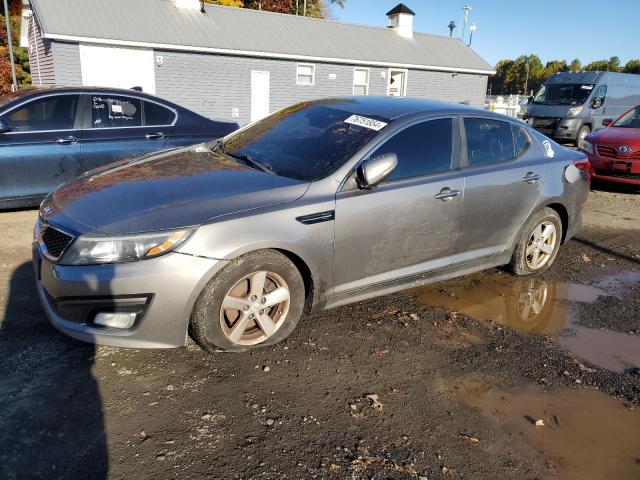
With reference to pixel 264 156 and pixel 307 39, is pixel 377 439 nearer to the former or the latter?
pixel 264 156

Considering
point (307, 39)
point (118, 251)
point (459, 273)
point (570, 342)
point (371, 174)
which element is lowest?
point (570, 342)

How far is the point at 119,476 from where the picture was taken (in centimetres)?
223

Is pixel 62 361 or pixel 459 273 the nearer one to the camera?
pixel 62 361

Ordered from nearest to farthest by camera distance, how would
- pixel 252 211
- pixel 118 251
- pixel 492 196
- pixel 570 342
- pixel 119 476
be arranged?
1. pixel 119 476
2. pixel 118 251
3. pixel 252 211
4. pixel 570 342
5. pixel 492 196

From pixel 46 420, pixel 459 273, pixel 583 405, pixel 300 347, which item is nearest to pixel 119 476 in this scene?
pixel 46 420

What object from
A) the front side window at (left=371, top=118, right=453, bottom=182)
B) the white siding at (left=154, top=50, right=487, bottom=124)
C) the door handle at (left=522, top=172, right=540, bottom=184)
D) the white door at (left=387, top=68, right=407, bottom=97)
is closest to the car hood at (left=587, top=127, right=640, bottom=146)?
the door handle at (left=522, top=172, right=540, bottom=184)

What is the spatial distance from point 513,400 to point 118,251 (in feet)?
7.83

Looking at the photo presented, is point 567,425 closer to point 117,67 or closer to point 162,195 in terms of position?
point 162,195

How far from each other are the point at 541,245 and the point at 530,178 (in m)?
0.76

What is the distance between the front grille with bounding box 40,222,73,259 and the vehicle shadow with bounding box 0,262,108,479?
0.66 meters

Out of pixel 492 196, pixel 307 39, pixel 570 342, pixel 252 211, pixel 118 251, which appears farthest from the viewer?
pixel 307 39

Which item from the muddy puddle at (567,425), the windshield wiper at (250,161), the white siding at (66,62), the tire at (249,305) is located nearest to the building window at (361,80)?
the white siding at (66,62)

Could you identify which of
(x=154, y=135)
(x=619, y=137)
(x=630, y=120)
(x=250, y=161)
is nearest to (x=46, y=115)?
(x=154, y=135)

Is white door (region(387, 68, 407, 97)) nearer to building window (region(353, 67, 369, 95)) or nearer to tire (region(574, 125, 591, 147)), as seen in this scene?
building window (region(353, 67, 369, 95))
